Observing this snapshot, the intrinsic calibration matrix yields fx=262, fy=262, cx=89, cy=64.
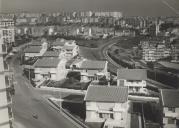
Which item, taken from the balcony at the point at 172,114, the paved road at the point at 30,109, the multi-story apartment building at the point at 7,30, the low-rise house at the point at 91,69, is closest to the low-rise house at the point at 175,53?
the balcony at the point at 172,114

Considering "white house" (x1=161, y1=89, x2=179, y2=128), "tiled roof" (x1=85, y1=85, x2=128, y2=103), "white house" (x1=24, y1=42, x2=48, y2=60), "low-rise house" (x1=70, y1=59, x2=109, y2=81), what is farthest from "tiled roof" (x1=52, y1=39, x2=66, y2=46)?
"white house" (x1=161, y1=89, x2=179, y2=128)

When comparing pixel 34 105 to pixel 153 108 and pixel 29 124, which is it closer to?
pixel 29 124

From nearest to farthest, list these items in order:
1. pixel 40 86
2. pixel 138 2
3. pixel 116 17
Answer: pixel 138 2
pixel 116 17
pixel 40 86

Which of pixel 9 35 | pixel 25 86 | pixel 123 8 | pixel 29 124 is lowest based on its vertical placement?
pixel 29 124

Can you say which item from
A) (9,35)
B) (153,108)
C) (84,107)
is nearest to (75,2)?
(9,35)

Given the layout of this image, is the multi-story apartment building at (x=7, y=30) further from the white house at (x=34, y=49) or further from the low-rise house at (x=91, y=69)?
the low-rise house at (x=91, y=69)

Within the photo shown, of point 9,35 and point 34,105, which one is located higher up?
point 9,35

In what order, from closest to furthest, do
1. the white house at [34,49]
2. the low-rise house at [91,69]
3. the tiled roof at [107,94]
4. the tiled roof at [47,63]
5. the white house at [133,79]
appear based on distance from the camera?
the tiled roof at [107,94], the white house at [133,79], the low-rise house at [91,69], the white house at [34,49], the tiled roof at [47,63]

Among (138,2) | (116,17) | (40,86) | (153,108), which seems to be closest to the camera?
(138,2)
